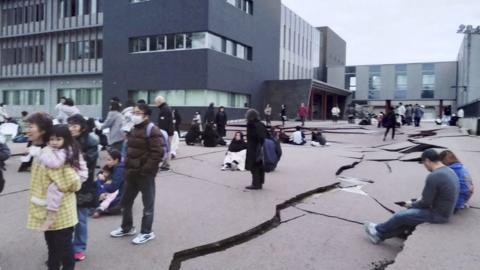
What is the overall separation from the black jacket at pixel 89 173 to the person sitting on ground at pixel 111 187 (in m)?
1.33

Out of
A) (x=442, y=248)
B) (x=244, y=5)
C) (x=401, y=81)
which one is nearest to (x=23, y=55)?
(x=244, y=5)

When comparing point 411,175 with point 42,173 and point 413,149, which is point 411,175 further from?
point 42,173

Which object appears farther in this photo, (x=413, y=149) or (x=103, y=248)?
(x=413, y=149)

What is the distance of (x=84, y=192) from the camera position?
3891mm

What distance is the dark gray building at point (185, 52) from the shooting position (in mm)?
27812

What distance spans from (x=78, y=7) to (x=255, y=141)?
3547cm

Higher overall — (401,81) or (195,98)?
(401,81)

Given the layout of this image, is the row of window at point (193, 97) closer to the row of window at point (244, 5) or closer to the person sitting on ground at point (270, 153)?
the row of window at point (244, 5)

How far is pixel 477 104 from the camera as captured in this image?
18938 mm

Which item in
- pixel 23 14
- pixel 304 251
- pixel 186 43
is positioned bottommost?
pixel 304 251

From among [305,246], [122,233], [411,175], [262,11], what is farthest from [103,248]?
[262,11]

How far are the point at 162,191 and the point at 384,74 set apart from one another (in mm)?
54167

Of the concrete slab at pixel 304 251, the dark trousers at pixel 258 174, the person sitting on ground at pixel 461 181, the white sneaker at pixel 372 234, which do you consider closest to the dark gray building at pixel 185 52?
the dark trousers at pixel 258 174

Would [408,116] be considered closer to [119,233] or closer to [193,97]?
[193,97]
